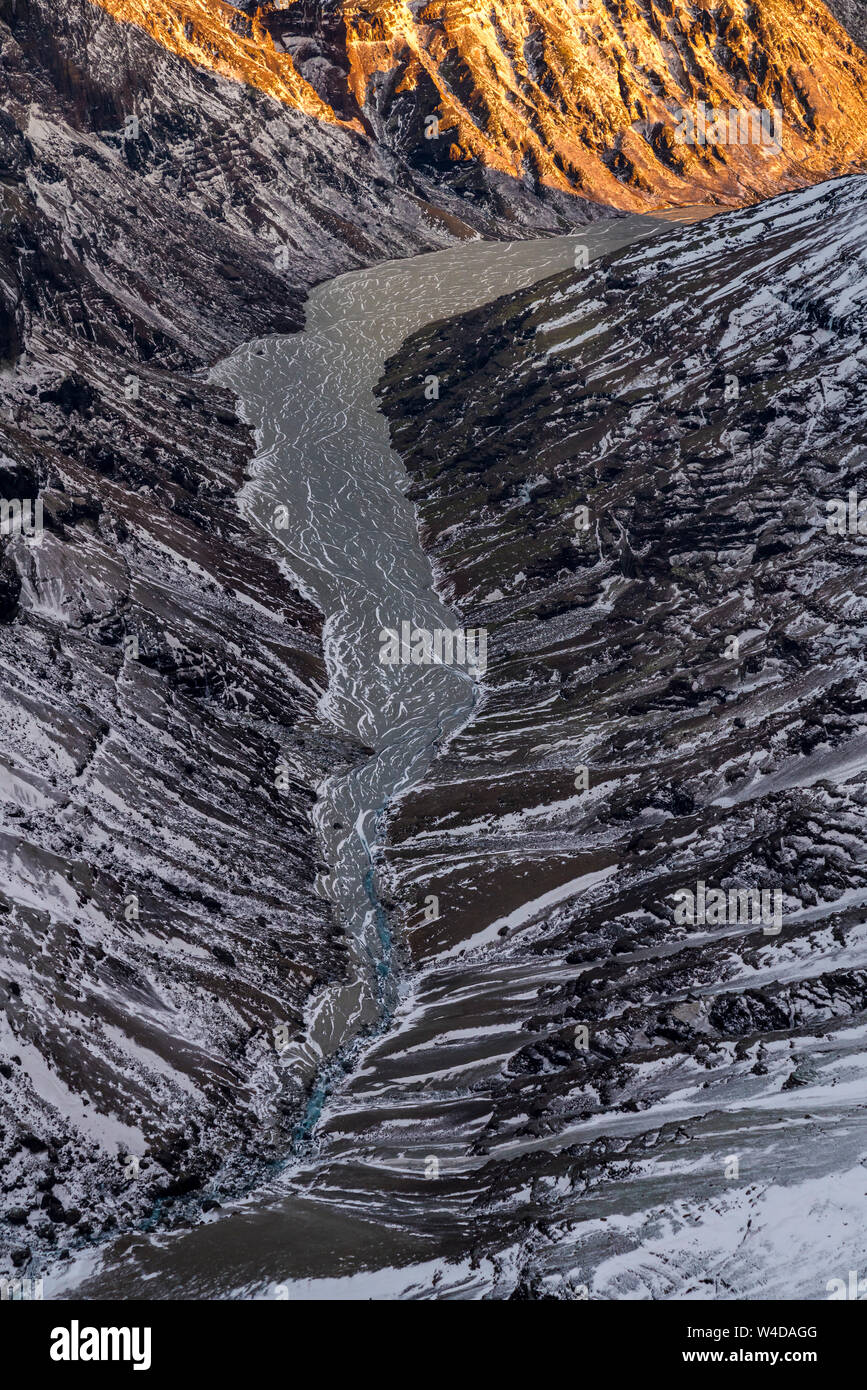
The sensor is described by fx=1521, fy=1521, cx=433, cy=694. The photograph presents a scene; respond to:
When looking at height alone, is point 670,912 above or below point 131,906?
below

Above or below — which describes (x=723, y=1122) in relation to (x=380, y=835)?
below

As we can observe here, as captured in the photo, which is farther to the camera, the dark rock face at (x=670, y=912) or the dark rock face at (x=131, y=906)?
the dark rock face at (x=131, y=906)

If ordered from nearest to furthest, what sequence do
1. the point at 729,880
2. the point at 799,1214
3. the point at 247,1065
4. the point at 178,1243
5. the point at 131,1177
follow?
the point at 799,1214, the point at 178,1243, the point at 131,1177, the point at 247,1065, the point at 729,880

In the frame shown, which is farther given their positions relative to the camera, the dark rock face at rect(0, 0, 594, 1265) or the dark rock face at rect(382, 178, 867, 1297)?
the dark rock face at rect(0, 0, 594, 1265)

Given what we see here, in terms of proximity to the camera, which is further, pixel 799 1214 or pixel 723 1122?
pixel 723 1122

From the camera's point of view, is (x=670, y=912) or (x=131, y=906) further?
(x=670, y=912)

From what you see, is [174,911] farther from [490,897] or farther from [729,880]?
[729,880]

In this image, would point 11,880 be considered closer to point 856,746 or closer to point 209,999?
point 209,999

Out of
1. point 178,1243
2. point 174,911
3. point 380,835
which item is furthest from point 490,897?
point 178,1243

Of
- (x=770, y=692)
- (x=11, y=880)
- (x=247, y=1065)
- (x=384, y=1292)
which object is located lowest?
(x=384, y=1292)

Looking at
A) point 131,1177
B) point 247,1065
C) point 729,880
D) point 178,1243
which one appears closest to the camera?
point 178,1243
